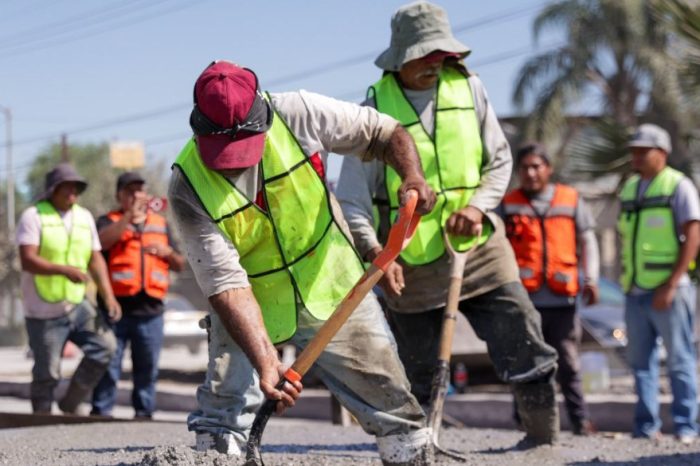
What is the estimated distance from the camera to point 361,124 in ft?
17.6

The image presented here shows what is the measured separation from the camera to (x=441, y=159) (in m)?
6.60

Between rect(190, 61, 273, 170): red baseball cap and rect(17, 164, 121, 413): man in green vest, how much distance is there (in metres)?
4.93

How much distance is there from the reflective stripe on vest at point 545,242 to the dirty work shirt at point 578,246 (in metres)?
0.03

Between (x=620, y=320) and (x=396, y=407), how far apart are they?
378 inches

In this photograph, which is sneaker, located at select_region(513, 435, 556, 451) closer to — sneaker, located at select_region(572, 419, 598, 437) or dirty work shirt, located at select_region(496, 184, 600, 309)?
sneaker, located at select_region(572, 419, 598, 437)

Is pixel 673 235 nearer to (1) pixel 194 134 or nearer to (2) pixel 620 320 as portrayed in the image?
(1) pixel 194 134

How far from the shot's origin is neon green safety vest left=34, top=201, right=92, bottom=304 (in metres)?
9.76

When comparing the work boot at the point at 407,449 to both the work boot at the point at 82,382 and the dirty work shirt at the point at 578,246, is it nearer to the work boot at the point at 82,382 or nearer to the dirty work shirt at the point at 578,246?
the dirty work shirt at the point at 578,246

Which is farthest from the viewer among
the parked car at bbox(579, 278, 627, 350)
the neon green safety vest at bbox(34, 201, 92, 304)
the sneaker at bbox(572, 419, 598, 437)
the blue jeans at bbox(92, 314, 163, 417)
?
the parked car at bbox(579, 278, 627, 350)

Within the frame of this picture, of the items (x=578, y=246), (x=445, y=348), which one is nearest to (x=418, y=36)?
(x=445, y=348)

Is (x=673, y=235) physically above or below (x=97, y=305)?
above

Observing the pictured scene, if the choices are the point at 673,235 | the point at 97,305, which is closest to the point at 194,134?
the point at 673,235

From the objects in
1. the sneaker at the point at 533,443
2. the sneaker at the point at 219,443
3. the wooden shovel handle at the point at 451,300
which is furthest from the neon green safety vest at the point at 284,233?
the sneaker at the point at 533,443

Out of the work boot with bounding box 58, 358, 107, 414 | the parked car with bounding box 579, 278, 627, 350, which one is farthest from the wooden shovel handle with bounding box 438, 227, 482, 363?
the parked car with bounding box 579, 278, 627, 350
